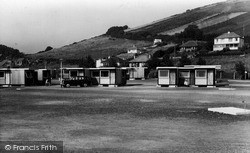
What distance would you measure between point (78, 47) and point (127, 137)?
13258 centimetres

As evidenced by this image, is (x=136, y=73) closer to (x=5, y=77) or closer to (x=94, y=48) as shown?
(x=5, y=77)

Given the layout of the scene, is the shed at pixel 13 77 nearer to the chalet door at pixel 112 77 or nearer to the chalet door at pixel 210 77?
the chalet door at pixel 112 77

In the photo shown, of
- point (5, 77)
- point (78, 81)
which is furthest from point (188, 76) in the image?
point (5, 77)

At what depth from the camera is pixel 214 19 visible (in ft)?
495

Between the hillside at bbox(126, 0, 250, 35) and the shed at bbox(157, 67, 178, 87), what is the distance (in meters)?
87.7

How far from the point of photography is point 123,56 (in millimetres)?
112688

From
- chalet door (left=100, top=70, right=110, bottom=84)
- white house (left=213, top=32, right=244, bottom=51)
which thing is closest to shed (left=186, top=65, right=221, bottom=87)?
chalet door (left=100, top=70, right=110, bottom=84)

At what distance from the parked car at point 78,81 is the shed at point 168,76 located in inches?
352

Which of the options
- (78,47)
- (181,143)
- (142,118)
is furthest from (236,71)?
(78,47)

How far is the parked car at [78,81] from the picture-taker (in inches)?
1605

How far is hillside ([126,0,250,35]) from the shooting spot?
133050 millimetres

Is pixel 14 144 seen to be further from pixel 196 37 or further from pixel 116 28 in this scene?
pixel 116 28

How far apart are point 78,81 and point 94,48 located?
94425 millimetres

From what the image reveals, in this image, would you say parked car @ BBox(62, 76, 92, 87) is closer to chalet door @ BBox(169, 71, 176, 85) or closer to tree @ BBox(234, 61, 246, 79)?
chalet door @ BBox(169, 71, 176, 85)
